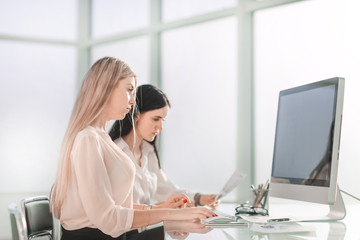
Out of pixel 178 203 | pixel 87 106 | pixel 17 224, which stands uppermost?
pixel 87 106

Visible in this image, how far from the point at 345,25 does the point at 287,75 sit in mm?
552

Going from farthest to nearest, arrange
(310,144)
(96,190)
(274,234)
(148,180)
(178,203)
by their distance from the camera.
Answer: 1. (148,180)
2. (178,203)
3. (310,144)
4. (96,190)
5. (274,234)

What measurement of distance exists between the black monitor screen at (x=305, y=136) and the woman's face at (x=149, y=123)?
77 cm

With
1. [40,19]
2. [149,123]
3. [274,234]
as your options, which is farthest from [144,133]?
[40,19]

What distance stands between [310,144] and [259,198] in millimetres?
396

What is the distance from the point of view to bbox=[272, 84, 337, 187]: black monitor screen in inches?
58.3

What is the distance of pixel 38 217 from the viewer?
61.2 inches

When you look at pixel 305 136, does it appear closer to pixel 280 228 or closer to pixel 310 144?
pixel 310 144

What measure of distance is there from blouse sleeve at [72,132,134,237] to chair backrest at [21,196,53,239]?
193 mm

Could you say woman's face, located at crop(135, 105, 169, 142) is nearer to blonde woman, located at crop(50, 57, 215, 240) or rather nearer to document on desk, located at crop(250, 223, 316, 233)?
blonde woman, located at crop(50, 57, 215, 240)

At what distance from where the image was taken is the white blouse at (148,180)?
7.53ft

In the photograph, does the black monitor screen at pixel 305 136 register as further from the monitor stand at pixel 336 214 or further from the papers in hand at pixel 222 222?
the papers in hand at pixel 222 222

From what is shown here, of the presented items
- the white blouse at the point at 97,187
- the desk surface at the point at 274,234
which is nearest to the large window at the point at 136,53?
the white blouse at the point at 97,187

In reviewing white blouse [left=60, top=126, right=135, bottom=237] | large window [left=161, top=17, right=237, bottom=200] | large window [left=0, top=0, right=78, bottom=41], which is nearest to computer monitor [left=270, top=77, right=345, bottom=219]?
white blouse [left=60, top=126, right=135, bottom=237]
